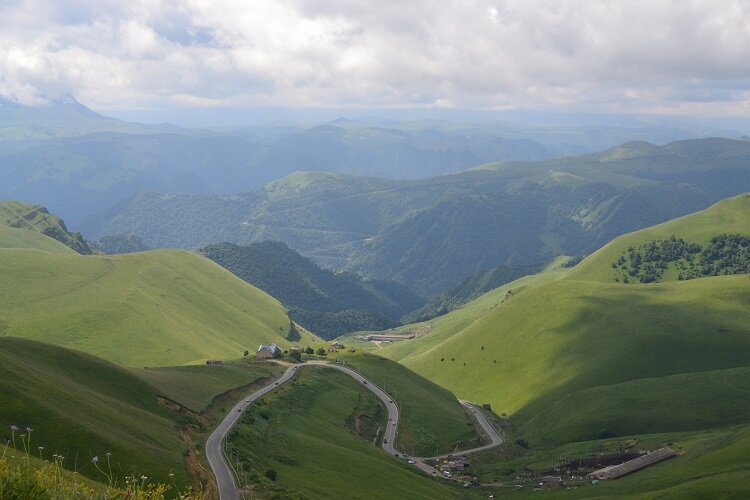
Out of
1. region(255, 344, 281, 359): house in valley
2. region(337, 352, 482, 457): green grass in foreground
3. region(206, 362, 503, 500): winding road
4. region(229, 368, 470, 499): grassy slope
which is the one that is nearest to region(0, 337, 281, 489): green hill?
region(206, 362, 503, 500): winding road

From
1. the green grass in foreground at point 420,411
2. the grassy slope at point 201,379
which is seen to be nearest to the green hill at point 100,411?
the grassy slope at point 201,379

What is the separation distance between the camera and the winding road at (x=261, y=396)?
73938mm

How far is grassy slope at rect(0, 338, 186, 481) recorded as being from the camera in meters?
64.2

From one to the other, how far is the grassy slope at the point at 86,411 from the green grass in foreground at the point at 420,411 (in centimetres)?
5628

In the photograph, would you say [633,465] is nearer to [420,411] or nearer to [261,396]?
[420,411]

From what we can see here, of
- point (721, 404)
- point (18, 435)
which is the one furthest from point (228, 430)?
point (721, 404)

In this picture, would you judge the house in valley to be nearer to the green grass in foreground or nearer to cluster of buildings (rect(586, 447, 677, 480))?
the green grass in foreground

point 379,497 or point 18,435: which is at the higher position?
point 18,435

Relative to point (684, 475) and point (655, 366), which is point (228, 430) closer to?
point (684, 475)

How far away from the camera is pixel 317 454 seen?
323 ft

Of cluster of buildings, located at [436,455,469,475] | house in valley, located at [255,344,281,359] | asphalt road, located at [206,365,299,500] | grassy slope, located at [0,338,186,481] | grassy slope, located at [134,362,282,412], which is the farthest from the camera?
house in valley, located at [255,344,281,359]

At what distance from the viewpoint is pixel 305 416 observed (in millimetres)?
120812

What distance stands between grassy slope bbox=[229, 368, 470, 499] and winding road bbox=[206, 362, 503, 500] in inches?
81.5

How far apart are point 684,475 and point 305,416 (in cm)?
5593
